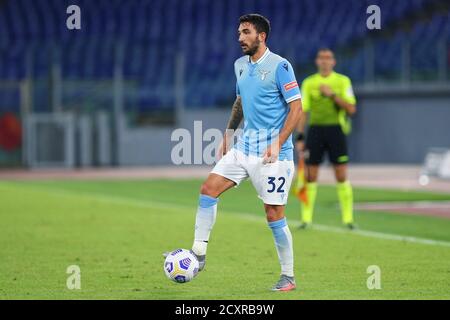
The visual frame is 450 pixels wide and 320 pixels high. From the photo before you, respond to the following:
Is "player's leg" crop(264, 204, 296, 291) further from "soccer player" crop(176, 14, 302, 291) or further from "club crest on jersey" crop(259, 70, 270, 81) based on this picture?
"club crest on jersey" crop(259, 70, 270, 81)

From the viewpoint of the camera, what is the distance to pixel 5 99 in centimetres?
3659

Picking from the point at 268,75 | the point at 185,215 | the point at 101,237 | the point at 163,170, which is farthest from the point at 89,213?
the point at 163,170

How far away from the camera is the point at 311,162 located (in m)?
14.3

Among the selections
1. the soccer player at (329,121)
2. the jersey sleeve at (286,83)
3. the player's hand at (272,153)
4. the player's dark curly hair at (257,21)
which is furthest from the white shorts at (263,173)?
the soccer player at (329,121)

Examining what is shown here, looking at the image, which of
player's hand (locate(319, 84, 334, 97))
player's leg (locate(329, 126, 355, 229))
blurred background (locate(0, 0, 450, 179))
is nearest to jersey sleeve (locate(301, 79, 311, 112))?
player's hand (locate(319, 84, 334, 97))

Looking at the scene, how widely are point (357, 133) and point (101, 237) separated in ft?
82.6

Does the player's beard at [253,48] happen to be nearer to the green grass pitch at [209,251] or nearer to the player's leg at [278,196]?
the player's leg at [278,196]

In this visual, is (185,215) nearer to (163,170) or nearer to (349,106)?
(349,106)

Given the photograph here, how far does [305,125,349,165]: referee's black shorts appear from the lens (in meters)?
14.1

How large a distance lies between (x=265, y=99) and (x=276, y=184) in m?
0.68

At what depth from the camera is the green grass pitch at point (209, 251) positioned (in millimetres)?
8438

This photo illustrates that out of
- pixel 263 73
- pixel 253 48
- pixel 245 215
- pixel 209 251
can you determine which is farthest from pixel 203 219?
pixel 245 215

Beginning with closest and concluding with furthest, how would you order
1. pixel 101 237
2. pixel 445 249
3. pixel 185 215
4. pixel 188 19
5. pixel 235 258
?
pixel 235 258
pixel 445 249
pixel 101 237
pixel 185 215
pixel 188 19

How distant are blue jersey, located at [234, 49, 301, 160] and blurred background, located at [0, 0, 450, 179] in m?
26.2
